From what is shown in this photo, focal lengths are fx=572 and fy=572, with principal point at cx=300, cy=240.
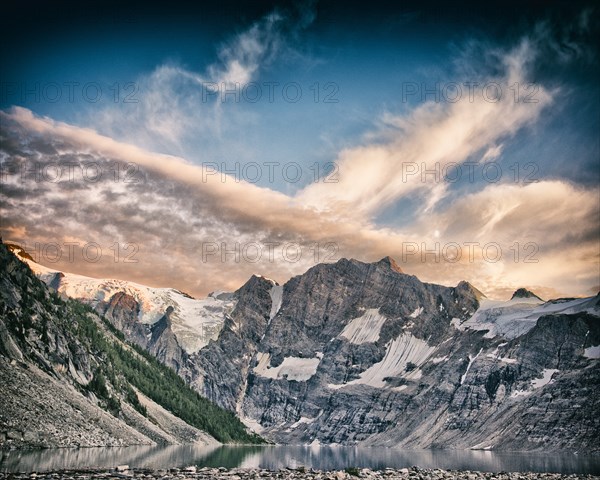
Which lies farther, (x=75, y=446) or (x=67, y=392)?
(x=67, y=392)

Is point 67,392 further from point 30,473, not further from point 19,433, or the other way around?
point 30,473

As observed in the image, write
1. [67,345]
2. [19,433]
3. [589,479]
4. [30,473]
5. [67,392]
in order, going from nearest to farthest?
[30,473], [589,479], [19,433], [67,392], [67,345]

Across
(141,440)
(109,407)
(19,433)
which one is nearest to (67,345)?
(109,407)

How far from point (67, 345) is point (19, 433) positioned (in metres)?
76.4

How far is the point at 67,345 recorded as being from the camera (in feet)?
499

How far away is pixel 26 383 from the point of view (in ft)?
326

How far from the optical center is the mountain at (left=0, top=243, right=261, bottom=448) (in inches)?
3499

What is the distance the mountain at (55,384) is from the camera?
8888 cm

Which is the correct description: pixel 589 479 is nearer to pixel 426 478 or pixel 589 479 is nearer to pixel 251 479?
pixel 426 478

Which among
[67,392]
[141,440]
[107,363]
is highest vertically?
[107,363]

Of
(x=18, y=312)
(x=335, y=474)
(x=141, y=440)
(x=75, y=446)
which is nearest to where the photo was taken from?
(x=335, y=474)

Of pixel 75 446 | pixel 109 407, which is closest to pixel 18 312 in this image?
pixel 109 407

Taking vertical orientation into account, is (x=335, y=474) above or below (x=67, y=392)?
below

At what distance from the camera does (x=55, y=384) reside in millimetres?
115562
